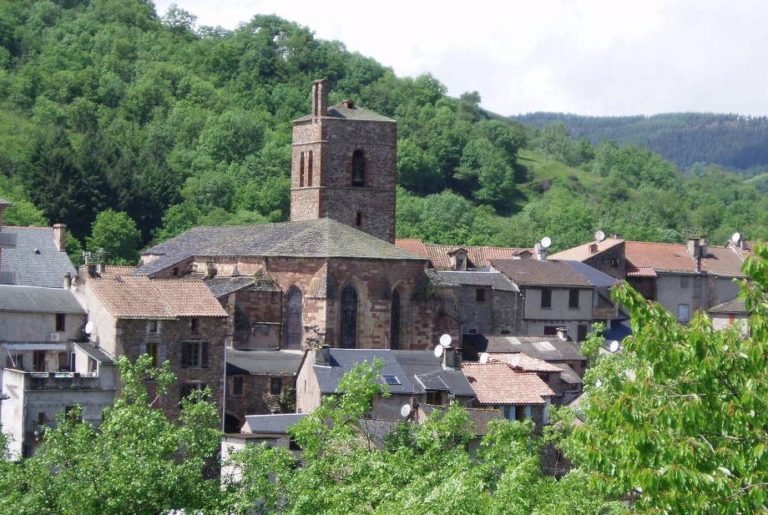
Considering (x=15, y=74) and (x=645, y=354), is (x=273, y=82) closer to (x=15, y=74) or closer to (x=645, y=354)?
(x=15, y=74)

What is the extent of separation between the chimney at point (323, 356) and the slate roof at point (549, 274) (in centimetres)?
1619

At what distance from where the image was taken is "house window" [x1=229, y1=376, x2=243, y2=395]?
5431cm

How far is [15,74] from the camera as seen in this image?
12644 centimetres

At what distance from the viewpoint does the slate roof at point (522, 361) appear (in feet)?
188

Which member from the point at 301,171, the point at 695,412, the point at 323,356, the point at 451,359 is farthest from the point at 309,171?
the point at 695,412

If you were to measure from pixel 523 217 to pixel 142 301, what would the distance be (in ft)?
243

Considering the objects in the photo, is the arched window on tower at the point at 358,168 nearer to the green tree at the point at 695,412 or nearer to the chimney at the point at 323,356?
the chimney at the point at 323,356

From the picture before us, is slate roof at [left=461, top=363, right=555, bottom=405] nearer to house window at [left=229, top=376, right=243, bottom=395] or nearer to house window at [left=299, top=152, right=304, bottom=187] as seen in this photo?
house window at [left=229, top=376, right=243, bottom=395]

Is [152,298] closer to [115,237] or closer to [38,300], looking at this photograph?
[38,300]

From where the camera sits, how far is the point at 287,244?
60.5 meters

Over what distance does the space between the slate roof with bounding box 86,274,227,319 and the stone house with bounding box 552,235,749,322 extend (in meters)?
27.0

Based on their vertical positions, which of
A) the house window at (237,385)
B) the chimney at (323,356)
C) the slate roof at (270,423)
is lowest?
the slate roof at (270,423)

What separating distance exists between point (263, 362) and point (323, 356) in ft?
14.5

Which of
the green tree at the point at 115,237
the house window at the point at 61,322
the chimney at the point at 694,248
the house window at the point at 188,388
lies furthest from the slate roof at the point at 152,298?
the chimney at the point at 694,248
